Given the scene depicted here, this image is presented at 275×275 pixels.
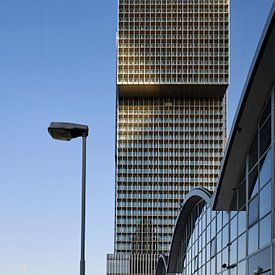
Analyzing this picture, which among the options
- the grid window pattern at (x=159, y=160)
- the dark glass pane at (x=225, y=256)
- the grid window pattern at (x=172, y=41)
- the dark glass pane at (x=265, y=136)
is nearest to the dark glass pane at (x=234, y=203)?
the dark glass pane at (x=225, y=256)

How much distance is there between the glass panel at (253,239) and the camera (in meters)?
20.1

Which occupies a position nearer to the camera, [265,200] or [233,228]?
[265,200]

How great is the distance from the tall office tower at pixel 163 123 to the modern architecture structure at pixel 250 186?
106796 millimetres

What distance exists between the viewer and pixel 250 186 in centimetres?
2123

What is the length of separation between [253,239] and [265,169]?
6.74 feet

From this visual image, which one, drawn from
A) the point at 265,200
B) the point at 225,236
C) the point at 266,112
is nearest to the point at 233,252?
the point at 225,236

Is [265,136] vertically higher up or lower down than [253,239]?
higher up

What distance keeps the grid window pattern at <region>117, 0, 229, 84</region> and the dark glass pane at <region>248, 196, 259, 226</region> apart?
4566 inches

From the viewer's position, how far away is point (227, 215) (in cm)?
2555

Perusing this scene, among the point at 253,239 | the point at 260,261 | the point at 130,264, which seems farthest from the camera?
the point at 130,264

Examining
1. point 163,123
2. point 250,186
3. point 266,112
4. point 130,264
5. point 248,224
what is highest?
point 163,123

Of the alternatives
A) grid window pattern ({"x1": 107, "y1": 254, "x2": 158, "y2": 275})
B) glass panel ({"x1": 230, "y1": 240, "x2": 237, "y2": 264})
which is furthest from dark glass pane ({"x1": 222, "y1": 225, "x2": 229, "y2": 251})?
grid window pattern ({"x1": 107, "y1": 254, "x2": 158, "y2": 275})

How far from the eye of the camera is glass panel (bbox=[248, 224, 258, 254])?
792 inches

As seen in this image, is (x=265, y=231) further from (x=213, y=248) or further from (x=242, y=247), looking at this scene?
(x=213, y=248)
